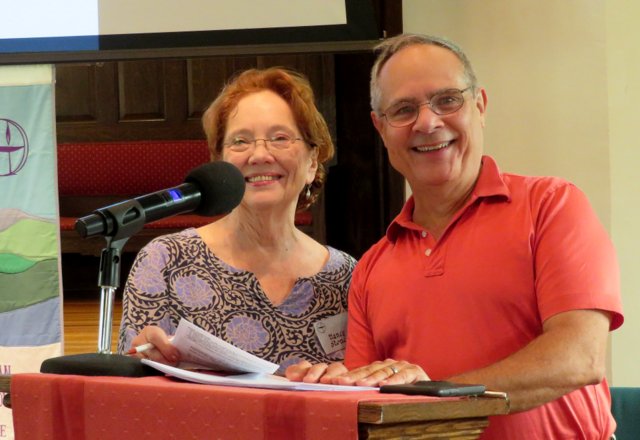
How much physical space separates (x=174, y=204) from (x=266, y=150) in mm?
1056

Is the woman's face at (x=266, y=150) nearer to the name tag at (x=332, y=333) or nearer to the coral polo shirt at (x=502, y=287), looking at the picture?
the name tag at (x=332, y=333)

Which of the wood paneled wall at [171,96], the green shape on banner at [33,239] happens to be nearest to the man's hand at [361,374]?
the green shape on banner at [33,239]

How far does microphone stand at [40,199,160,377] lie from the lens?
4.47 ft

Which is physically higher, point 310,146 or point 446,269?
point 310,146

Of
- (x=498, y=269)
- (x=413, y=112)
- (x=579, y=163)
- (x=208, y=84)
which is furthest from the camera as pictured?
(x=208, y=84)

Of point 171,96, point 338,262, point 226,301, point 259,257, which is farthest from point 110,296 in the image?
point 171,96

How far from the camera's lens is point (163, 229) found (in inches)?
215

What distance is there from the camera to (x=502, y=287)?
75.2 inches

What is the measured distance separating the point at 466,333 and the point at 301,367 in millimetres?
455

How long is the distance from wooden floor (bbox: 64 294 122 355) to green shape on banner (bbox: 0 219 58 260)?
680mm

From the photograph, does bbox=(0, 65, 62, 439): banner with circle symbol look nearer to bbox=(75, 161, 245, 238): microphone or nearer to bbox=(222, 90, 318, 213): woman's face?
bbox=(222, 90, 318, 213): woman's face

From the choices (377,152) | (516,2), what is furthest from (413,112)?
(377,152)

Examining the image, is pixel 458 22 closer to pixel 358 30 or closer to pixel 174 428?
pixel 358 30

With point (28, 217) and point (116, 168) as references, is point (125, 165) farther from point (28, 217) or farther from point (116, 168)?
point (28, 217)
